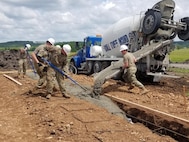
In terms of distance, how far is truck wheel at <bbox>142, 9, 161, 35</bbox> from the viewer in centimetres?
1345

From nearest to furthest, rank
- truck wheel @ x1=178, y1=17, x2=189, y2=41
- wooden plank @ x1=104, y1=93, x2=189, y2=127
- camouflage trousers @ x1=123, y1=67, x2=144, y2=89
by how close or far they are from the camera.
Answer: wooden plank @ x1=104, y1=93, x2=189, y2=127
camouflage trousers @ x1=123, y1=67, x2=144, y2=89
truck wheel @ x1=178, y1=17, x2=189, y2=41

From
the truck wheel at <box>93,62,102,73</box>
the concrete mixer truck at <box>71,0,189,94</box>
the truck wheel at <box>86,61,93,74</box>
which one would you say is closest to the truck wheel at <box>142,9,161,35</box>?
the concrete mixer truck at <box>71,0,189,94</box>

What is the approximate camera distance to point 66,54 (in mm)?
9625

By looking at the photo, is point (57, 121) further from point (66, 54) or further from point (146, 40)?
point (146, 40)

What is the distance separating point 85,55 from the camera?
20.7 metres

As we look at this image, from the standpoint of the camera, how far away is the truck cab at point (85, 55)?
66.3 ft

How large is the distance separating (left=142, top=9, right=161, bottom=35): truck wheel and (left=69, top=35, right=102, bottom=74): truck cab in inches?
248

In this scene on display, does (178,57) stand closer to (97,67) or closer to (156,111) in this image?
(97,67)

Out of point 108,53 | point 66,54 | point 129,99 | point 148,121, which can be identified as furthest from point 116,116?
point 108,53

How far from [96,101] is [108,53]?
25.1 feet

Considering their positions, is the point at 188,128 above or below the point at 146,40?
below

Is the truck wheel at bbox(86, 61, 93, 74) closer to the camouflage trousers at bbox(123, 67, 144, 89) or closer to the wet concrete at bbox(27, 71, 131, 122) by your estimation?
the wet concrete at bbox(27, 71, 131, 122)

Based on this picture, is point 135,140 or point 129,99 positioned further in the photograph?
point 129,99

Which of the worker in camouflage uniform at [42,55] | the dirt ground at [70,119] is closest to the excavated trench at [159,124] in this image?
the dirt ground at [70,119]
